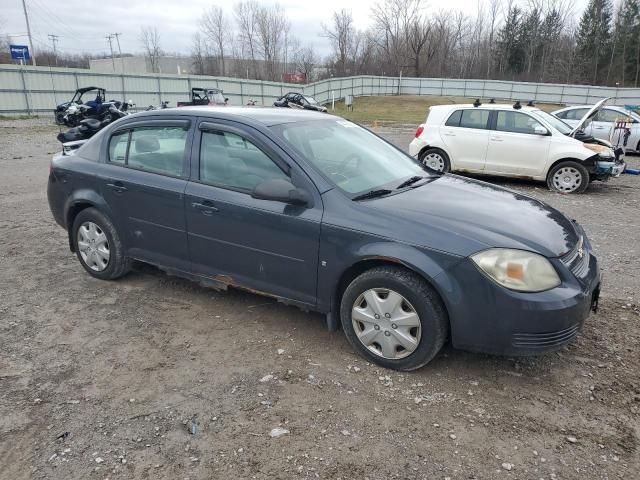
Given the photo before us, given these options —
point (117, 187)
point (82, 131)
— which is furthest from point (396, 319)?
point (82, 131)

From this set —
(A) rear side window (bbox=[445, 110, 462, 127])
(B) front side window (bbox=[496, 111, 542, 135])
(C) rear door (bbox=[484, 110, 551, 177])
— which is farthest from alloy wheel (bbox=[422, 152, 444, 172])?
(B) front side window (bbox=[496, 111, 542, 135])

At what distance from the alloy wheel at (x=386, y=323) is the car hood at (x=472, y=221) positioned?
0.43 meters

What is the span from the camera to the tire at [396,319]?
3080 millimetres

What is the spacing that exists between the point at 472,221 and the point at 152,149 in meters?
2.80

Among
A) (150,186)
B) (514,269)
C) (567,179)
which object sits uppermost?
(150,186)

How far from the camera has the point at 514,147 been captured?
9.72 metres

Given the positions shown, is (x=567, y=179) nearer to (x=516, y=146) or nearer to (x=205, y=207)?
(x=516, y=146)

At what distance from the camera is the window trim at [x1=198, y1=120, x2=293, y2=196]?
357 centimetres

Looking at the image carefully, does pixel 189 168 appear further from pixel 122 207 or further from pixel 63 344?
pixel 63 344

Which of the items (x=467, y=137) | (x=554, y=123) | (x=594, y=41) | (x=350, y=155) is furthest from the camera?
(x=594, y=41)

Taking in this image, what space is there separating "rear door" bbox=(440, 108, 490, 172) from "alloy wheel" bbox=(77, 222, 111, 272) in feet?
25.2

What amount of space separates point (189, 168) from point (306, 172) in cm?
109

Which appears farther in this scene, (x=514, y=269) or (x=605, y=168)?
(x=605, y=168)

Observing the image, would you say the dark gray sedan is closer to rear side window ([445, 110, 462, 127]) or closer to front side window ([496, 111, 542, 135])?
front side window ([496, 111, 542, 135])
